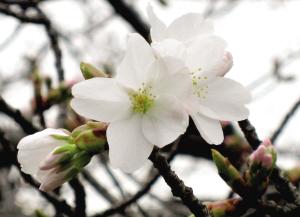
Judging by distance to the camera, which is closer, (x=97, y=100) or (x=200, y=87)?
(x=97, y=100)

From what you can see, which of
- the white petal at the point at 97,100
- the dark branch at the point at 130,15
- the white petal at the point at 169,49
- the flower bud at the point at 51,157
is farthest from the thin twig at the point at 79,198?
the dark branch at the point at 130,15

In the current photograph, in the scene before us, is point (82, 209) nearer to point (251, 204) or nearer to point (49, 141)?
point (49, 141)

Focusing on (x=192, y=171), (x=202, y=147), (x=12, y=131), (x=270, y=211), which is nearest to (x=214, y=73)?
(x=270, y=211)

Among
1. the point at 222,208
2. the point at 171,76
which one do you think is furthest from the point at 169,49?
the point at 222,208

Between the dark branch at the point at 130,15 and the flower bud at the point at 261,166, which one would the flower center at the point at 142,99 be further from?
the dark branch at the point at 130,15

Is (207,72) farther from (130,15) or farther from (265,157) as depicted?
(130,15)

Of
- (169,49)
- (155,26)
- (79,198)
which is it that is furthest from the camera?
(79,198)
